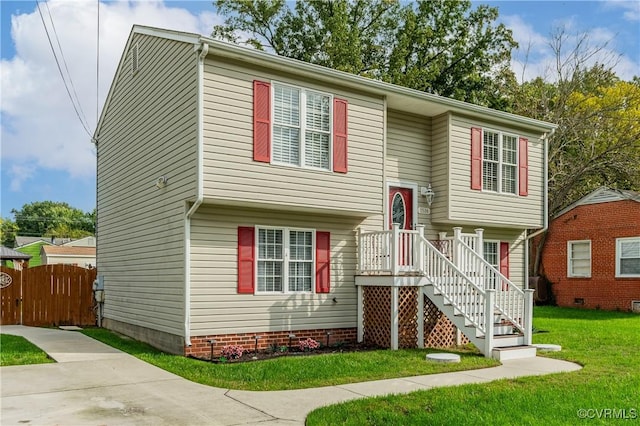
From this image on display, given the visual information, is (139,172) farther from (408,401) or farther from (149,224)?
(408,401)

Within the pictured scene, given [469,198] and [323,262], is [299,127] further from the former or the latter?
[469,198]

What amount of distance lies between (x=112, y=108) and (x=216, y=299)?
7647 mm

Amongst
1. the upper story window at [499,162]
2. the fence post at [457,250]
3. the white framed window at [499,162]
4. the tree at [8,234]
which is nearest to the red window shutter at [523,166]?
the upper story window at [499,162]

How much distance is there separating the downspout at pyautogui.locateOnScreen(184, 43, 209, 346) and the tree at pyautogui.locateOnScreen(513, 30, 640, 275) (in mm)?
17876

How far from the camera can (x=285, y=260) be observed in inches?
452

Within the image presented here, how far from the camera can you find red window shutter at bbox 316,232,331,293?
11.9 metres

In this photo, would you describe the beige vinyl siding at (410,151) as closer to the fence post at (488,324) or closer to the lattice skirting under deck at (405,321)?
the lattice skirting under deck at (405,321)

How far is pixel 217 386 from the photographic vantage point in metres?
7.98

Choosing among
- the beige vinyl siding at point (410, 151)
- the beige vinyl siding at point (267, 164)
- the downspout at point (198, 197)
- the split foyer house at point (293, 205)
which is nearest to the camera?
the downspout at point (198, 197)

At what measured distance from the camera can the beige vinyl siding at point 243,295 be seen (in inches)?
413

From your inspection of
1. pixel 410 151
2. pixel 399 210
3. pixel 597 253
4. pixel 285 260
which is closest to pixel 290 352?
pixel 285 260

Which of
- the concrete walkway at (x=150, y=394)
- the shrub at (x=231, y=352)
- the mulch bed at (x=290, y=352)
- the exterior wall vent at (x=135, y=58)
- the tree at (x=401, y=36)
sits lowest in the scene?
the mulch bed at (x=290, y=352)

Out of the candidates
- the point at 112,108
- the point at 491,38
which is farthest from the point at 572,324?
the point at 491,38

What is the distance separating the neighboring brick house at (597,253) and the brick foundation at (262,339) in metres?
13.7
